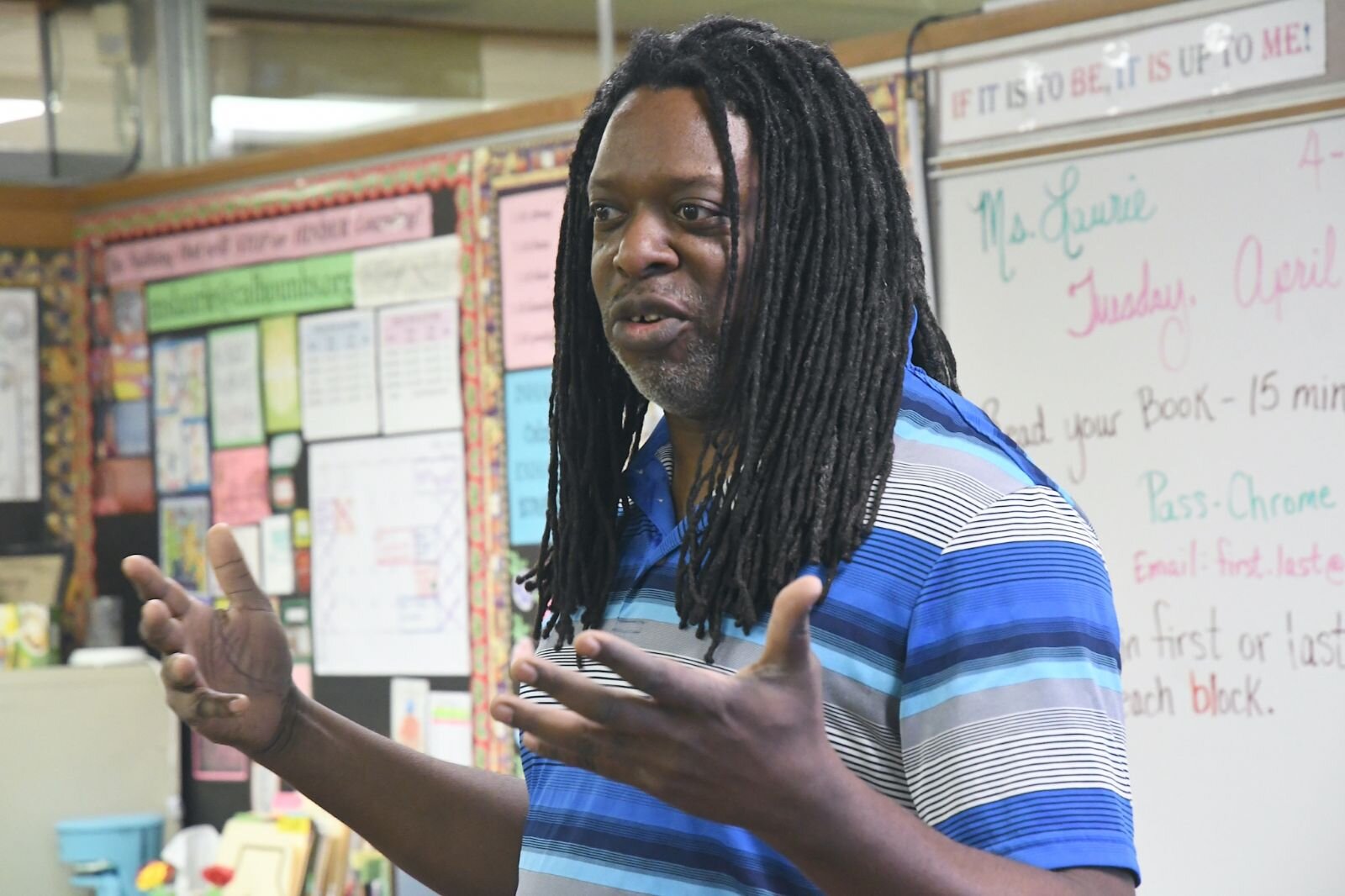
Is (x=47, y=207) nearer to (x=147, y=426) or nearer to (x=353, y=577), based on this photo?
(x=147, y=426)

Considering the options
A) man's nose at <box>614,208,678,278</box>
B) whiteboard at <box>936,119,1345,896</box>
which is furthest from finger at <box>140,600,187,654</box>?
whiteboard at <box>936,119,1345,896</box>

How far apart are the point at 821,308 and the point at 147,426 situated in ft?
8.44

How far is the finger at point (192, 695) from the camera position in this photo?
3.25ft

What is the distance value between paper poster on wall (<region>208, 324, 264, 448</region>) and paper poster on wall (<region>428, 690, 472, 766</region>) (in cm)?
67

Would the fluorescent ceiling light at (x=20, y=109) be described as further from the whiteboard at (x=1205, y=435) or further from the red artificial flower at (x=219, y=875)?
the whiteboard at (x=1205, y=435)

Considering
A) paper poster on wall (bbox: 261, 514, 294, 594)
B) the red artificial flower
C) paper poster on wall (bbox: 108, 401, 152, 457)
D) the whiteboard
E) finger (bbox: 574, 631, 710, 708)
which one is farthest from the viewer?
paper poster on wall (bbox: 108, 401, 152, 457)

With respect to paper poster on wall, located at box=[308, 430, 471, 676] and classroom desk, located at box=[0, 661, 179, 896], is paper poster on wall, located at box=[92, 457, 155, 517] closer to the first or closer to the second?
classroom desk, located at box=[0, 661, 179, 896]

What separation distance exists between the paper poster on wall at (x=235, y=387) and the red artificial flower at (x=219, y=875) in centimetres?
79

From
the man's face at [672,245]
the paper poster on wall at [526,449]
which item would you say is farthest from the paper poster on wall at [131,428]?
the man's face at [672,245]

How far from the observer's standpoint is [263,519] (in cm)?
305

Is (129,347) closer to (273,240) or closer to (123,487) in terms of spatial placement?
(123,487)

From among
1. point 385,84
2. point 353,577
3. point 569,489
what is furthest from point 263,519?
point 569,489

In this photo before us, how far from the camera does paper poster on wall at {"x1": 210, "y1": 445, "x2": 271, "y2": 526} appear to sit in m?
3.06

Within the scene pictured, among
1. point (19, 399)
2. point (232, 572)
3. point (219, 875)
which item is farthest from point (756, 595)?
point (19, 399)
